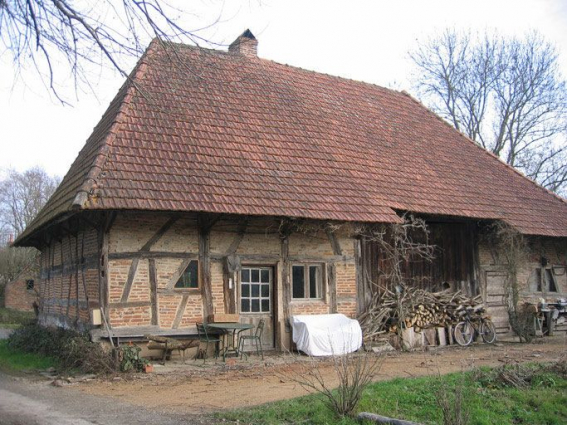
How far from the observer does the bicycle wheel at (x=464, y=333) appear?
14.9 metres

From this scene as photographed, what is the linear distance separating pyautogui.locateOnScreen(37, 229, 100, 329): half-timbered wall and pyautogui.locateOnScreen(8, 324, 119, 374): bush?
14.0 inches

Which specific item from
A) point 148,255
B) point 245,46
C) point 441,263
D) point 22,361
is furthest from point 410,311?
point 245,46

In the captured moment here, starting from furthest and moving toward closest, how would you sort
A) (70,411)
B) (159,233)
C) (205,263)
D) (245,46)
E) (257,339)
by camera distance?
(245,46) < (257,339) < (205,263) < (159,233) < (70,411)

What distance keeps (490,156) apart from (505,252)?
14.3 ft

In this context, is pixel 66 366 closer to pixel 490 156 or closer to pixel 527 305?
pixel 527 305

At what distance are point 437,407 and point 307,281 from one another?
6598 mm

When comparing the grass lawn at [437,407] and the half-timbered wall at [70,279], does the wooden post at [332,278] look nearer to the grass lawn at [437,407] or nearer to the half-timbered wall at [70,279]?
the half-timbered wall at [70,279]

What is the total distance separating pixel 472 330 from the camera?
15.2m

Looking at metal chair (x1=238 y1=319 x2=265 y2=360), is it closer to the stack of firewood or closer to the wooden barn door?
the stack of firewood

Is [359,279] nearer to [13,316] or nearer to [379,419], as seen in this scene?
[379,419]

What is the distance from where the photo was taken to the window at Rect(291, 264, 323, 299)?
538 inches

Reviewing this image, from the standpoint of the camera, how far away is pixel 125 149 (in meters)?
12.2

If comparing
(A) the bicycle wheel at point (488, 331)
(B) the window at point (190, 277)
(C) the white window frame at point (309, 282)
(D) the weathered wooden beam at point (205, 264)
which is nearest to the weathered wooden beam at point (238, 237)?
(D) the weathered wooden beam at point (205, 264)

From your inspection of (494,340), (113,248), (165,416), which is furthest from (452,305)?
(165,416)
